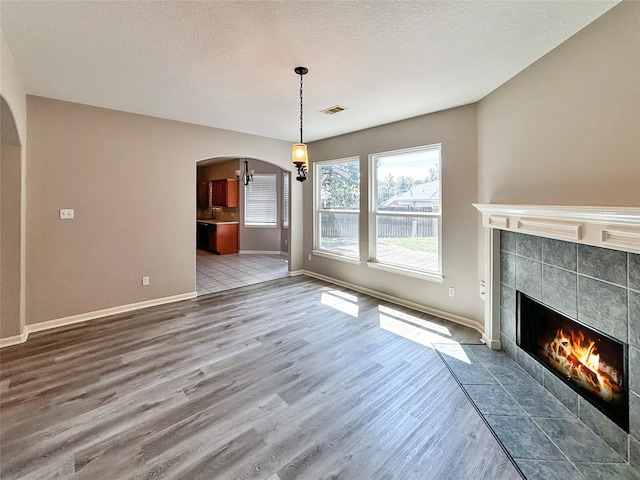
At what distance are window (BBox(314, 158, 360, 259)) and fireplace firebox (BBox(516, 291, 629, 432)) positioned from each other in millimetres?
2844

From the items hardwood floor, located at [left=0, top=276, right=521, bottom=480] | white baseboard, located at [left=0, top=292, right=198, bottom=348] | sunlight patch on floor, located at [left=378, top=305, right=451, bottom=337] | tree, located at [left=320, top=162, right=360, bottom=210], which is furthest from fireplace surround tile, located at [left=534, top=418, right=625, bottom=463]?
white baseboard, located at [left=0, top=292, right=198, bottom=348]

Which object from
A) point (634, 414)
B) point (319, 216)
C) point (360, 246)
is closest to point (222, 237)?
point (319, 216)

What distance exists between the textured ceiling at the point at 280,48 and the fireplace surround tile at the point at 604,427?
260 cm

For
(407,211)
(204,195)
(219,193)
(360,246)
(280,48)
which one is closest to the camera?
(280,48)

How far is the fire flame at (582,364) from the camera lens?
1.89 meters

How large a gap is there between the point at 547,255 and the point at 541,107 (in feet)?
4.12

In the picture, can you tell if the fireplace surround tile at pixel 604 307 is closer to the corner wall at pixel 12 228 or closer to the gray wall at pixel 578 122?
the gray wall at pixel 578 122

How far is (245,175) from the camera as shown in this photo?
8.02 m

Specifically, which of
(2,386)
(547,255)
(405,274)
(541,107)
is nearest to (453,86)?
(541,107)

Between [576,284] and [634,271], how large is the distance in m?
0.44

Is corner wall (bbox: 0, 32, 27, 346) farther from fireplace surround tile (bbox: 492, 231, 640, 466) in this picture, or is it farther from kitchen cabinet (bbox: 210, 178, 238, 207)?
kitchen cabinet (bbox: 210, 178, 238, 207)

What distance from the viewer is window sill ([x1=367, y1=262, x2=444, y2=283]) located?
399 centimetres

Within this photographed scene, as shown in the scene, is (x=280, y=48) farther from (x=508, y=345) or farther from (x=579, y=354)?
(x=508, y=345)

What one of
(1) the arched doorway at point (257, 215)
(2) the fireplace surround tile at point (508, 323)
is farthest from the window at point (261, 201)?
(2) the fireplace surround tile at point (508, 323)
